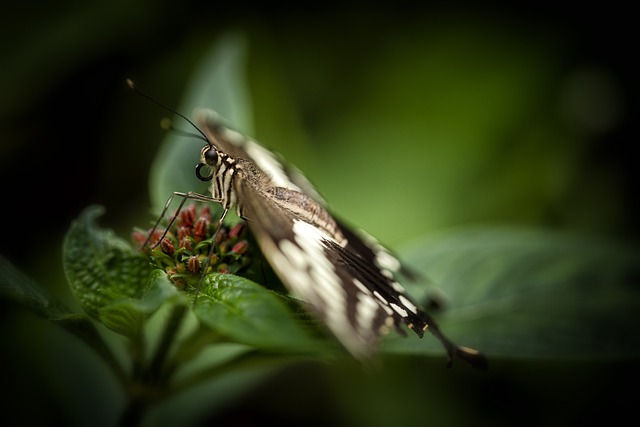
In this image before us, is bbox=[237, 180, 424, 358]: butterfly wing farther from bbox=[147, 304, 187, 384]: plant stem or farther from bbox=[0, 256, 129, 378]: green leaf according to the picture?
bbox=[0, 256, 129, 378]: green leaf

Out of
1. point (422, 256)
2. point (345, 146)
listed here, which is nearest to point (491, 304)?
point (422, 256)

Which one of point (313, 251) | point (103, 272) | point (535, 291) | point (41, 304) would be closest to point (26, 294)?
point (41, 304)

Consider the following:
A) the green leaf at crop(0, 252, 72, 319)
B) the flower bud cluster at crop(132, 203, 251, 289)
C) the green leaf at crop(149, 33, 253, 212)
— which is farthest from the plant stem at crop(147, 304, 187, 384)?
the green leaf at crop(149, 33, 253, 212)

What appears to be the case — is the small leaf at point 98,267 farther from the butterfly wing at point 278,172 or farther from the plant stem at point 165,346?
the butterfly wing at point 278,172

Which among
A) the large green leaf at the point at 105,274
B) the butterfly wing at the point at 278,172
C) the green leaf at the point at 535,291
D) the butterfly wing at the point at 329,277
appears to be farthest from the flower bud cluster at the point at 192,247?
the green leaf at the point at 535,291

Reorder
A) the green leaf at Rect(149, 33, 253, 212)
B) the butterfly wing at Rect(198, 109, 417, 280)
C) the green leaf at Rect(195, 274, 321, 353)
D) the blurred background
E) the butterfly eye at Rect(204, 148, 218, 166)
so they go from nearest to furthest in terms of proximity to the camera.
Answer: the green leaf at Rect(195, 274, 321, 353) < the butterfly eye at Rect(204, 148, 218, 166) < the butterfly wing at Rect(198, 109, 417, 280) < the green leaf at Rect(149, 33, 253, 212) < the blurred background

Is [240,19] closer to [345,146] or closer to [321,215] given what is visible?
[345,146]
